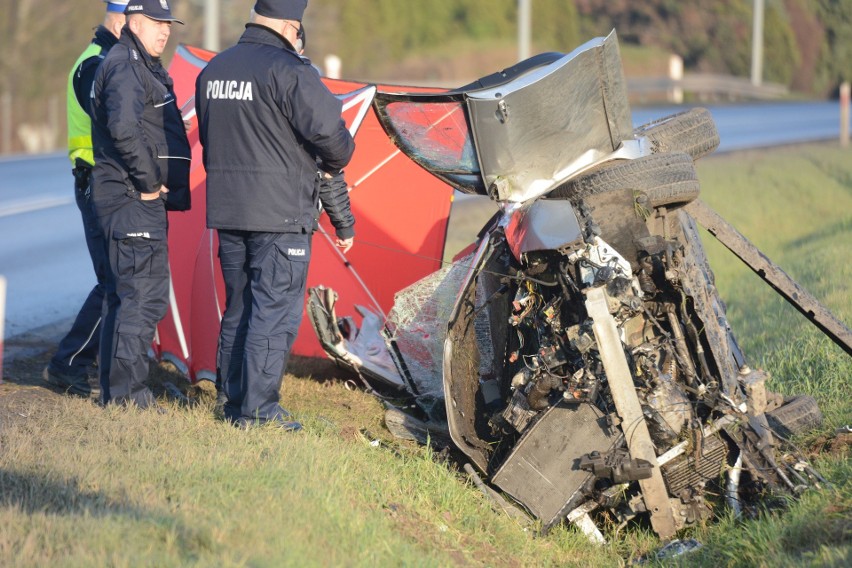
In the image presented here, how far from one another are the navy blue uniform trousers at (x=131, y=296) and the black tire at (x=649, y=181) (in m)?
2.29

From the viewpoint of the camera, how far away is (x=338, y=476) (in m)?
4.72

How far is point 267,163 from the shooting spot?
542cm

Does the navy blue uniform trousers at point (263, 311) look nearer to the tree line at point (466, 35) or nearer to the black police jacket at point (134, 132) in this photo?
the black police jacket at point (134, 132)

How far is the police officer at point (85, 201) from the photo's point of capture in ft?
20.0

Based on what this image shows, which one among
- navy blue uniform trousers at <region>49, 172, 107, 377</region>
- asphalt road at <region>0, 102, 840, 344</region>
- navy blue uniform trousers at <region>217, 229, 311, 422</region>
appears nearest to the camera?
navy blue uniform trousers at <region>217, 229, 311, 422</region>

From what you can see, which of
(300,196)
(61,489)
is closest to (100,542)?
(61,489)

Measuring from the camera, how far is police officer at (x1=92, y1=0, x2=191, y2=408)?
569 centimetres

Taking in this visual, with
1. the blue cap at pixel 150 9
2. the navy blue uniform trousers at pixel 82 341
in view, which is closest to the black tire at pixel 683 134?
the blue cap at pixel 150 9

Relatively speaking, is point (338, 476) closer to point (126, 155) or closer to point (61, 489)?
point (61, 489)

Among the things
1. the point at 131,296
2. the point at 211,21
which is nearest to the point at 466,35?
the point at 211,21

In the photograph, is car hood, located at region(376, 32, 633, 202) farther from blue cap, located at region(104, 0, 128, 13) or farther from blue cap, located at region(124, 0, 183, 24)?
blue cap, located at region(104, 0, 128, 13)

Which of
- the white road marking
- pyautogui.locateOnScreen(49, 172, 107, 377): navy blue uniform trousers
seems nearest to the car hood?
pyautogui.locateOnScreen(49, 172, 107, 377): navy blue uniform trousers

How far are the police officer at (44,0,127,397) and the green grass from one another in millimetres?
276

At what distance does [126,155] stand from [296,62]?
41.1 inches
